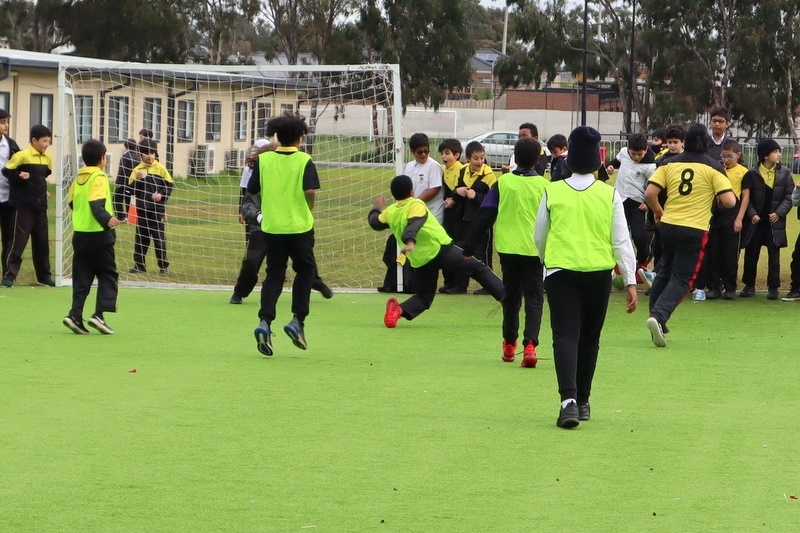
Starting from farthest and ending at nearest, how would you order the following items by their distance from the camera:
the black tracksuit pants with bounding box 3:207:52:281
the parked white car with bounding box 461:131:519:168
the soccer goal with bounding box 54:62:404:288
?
Answer: the parked white car with bounding box 461:131:519:168
the soccer goal with bounding box 54:62:404:288
the black tracksuit pants with bounding box 3:207:52:281

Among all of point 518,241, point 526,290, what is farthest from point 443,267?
point 518,241

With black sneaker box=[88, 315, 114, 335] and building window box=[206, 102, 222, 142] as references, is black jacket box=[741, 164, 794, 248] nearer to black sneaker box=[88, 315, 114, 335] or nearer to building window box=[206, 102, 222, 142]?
black sneaker box=[88, 315, 114, 335]

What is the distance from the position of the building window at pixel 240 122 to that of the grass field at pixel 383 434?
11.0 metres

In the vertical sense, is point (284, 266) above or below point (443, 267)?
above

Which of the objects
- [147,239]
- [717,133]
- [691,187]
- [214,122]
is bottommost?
[147,239]

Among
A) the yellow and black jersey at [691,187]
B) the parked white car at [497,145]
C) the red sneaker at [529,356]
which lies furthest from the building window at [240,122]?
the parked white car at [497,145]

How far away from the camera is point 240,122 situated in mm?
Result: 23234

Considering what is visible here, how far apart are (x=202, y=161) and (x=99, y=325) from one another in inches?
394

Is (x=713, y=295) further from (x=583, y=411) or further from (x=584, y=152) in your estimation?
(x=584, y=152)

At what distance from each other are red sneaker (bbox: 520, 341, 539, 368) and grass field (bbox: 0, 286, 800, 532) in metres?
0.12

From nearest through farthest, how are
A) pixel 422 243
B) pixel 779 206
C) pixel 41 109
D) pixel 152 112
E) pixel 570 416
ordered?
1. pixel 570 416
2. pixel 422 243
3. pixel 779 206
4. pixel 152 112
5. pixel 41 109

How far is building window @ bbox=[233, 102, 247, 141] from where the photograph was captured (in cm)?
2245

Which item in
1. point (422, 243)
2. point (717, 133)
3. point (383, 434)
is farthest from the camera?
point (717, 133)

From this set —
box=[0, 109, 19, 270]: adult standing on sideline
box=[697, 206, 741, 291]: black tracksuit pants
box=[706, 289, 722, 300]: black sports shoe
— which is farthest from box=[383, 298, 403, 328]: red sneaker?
box=[0, 109, 19, 270]: adult standing on sideline
